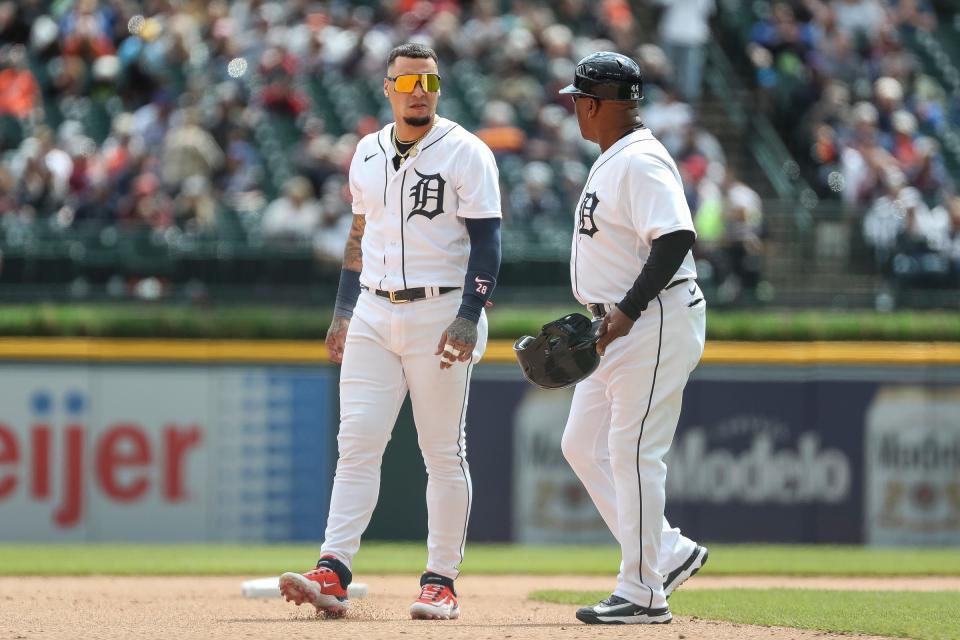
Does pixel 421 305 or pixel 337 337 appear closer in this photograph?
pixel 421 305

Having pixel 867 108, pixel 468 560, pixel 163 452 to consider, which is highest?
pixel 867 108

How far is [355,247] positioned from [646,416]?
146cm

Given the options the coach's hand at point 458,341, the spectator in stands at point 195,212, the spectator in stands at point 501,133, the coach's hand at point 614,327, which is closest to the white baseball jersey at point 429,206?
the coach's hand at point 458,341

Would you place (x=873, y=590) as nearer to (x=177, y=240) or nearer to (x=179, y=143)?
(x=177, y=240)

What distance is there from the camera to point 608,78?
5891mm

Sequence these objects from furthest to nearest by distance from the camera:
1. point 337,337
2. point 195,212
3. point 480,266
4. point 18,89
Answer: point 18,89
point 195,212
point 337,337
point 480,266

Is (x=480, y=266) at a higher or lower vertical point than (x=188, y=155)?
lower

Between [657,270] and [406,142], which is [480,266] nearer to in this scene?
[406,142]

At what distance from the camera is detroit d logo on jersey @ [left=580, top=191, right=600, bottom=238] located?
587 cm

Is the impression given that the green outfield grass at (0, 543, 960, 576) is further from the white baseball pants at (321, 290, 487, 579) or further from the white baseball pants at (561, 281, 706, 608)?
the white baseball pants at (561, 281, 706, 608)

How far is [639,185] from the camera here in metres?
Answer: 5.71

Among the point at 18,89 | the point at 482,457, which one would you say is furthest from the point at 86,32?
the point at 482,457

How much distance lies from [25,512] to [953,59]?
11303 mm

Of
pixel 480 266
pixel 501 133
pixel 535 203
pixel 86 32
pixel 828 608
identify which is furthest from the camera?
pixel 86 32
